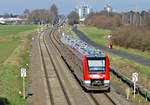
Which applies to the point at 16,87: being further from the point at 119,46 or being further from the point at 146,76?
the point at 119,46

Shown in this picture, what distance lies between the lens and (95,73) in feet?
72.4

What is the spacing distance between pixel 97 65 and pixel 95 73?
2.11 feet

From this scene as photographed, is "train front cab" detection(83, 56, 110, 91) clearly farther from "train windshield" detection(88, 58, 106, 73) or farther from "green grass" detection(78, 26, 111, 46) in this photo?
"green grass" detection(78, 26, 111, 46)

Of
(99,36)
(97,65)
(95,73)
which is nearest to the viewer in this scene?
(95,73)

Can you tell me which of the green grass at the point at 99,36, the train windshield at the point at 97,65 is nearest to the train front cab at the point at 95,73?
the train windshield at the point at 97,65

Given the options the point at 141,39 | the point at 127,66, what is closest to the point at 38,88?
the point at 127,66

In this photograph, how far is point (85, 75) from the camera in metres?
22.0

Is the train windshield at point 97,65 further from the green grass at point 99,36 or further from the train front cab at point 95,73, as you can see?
the green grass at point 99,36

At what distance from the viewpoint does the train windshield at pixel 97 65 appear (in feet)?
72.6

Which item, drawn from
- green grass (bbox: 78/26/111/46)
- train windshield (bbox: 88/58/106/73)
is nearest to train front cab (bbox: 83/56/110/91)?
train windshield (bbox: 88/58/106/73)

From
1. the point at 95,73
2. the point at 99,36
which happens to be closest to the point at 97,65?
the point at 95,73

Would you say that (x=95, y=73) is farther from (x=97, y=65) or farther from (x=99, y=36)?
(x=99, y=36)

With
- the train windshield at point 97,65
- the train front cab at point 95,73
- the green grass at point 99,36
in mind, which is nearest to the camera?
the train front cab at point 95,73

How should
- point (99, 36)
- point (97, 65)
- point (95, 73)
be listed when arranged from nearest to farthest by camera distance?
1. point (95, 73)
2. point (97, 65)
3. point (99, 36)
